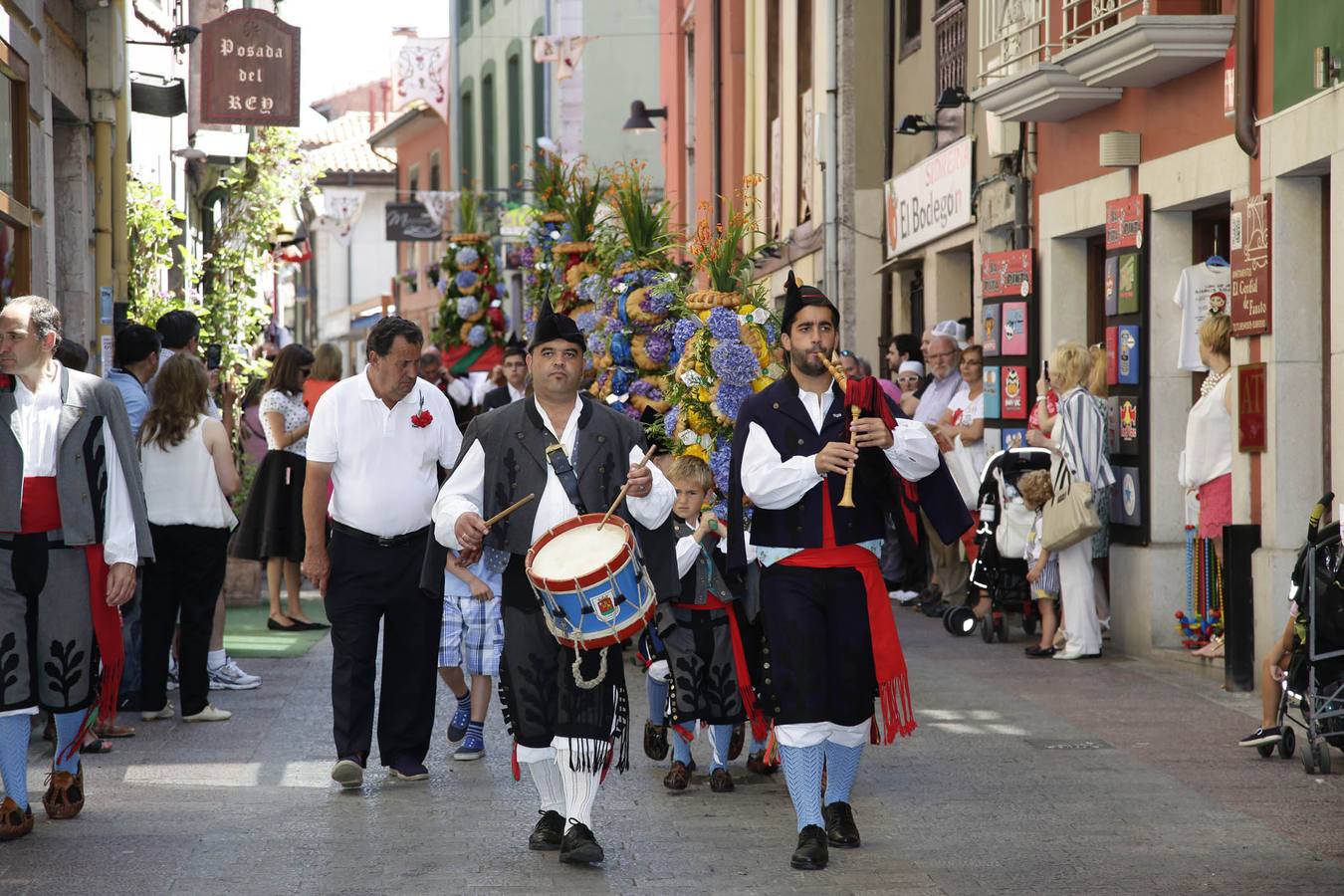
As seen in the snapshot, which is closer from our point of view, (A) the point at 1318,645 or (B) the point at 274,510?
(A) the point at 1318,645

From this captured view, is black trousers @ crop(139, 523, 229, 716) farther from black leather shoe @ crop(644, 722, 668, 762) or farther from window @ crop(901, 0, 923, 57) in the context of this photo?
window @ crop(901, 0, 923, 57)

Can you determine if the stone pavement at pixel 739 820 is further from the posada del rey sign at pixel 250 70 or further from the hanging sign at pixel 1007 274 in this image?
the posada del rey sign at pixel 250 70

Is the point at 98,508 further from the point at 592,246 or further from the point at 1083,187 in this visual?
the point at 1083,187

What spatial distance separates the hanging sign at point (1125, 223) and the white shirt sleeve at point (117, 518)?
7.30 meters

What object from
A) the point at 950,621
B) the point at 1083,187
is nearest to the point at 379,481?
the point at 950,621

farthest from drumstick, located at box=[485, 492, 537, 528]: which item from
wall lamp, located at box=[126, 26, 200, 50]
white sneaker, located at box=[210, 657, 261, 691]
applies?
wall lamp, located at box=[126, 26, 200, 50]

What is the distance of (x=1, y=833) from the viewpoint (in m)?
7.14

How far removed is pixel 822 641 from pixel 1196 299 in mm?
6073

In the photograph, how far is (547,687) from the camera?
7051 mm

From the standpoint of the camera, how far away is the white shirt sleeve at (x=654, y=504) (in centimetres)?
702

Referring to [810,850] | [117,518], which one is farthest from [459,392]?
[810,850]

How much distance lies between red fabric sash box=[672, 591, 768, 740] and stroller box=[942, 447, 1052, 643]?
4.97m

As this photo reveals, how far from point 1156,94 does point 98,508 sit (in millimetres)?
7745

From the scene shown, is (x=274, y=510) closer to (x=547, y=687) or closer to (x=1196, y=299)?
(x=1196, y=299)
